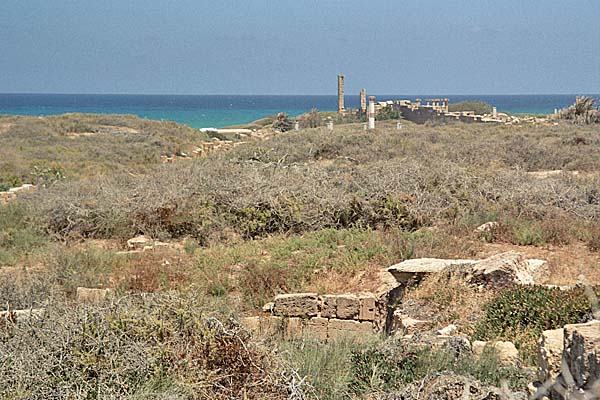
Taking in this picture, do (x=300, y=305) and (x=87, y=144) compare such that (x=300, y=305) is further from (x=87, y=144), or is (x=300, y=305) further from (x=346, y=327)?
(x=87, y=144)

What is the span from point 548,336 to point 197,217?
7831mm

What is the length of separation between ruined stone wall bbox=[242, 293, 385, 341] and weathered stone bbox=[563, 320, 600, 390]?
3.24 metres

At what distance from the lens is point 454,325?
6945 millimetres

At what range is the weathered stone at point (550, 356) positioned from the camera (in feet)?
15.0

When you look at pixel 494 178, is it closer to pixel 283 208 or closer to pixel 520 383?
pixel 283 208

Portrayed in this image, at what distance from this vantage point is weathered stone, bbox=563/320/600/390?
12.1 ft

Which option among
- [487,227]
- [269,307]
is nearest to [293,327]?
[269,307]

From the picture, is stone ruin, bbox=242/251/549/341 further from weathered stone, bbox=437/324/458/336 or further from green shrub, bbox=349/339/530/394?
green shrub, bbox=349/339/530/394

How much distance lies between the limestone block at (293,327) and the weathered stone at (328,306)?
0.31 metres

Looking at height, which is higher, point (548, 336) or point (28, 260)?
point (548, 336)

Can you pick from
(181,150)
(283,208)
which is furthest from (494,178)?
(181,150)

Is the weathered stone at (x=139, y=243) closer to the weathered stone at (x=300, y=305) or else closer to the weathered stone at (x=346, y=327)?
the weathered stone at (x=300, y=305)

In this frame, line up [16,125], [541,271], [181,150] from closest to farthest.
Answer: [541,271] → [181,150] → [16,125]

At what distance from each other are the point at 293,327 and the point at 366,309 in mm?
880
